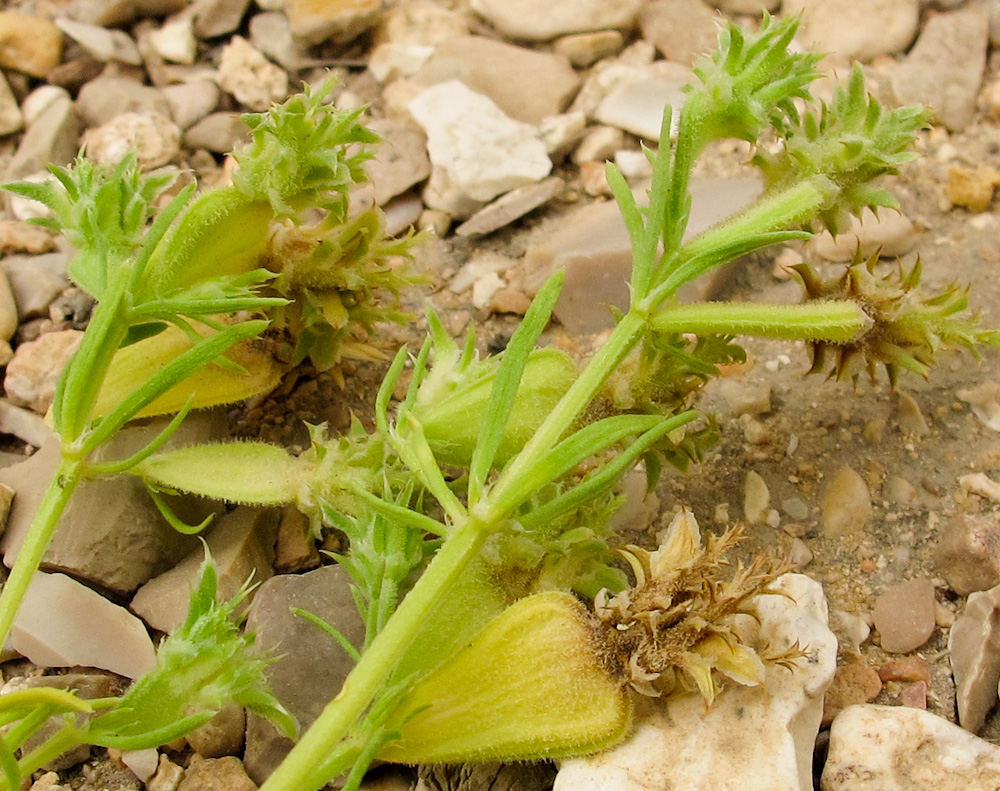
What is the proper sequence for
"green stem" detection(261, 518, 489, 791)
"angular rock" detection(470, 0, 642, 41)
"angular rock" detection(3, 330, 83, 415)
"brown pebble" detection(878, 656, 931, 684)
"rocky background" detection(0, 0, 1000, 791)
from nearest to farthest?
"green stem" detection(261, 518, 489, 791) < "rocky background" detection(0, 0, 1000, 791) < "brown pebble" detection(878, 656, 931, 684) < "angular rock" detection(3, 330, 83, 415) < "angular rock" detection(470, 0, 642, 41)

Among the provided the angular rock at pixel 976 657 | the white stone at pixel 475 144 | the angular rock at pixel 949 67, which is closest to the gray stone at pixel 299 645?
the angular rock at pixel 976 657

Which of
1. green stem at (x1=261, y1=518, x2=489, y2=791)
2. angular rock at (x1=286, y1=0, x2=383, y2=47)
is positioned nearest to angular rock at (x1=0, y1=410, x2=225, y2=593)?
green stem at (x1=261, y1=518, x2=489, y2=791)

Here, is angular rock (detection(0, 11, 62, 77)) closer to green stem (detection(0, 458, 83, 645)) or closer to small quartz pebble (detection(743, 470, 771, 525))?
green stem (detection(0, 458, 83, 645))

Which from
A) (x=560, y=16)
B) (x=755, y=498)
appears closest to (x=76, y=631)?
(x=755, y=498)

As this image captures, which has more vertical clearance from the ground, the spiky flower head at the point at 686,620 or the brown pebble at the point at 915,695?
the spiky flower head at the point at 686,620

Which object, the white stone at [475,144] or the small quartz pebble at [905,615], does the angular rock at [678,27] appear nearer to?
the white stone at [475,144]

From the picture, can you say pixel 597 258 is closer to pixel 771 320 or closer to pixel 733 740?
pixel 771 320

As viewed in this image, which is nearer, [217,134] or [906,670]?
[906,670]
